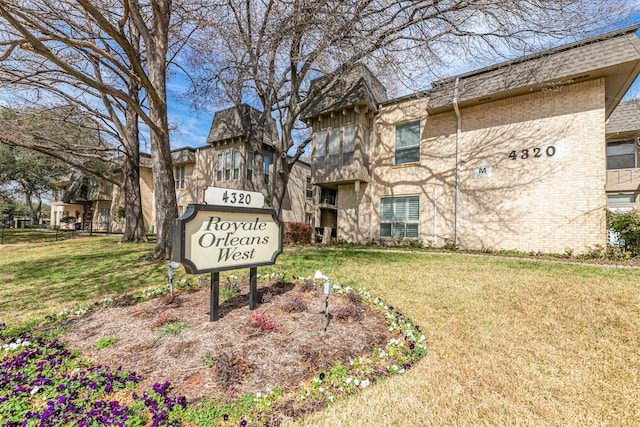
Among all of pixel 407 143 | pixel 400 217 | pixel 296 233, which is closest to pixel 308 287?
pixel 400 217

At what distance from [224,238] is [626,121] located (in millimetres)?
23321

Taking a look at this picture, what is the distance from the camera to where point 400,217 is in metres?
12.7

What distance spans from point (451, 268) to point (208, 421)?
21.7 feet

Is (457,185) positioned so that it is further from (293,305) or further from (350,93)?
(293,305)

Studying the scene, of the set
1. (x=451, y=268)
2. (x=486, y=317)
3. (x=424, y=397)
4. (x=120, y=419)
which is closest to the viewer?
(x=120, y=419)

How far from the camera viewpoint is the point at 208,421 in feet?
6.49

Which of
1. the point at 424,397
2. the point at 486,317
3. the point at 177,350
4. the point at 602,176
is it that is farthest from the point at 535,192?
the point at 177,350

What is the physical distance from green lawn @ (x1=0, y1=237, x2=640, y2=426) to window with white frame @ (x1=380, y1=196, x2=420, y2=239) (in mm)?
4742

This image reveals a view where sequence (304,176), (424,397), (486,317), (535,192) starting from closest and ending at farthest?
(424,397) → (486,317) → (535,192) → (304,176)

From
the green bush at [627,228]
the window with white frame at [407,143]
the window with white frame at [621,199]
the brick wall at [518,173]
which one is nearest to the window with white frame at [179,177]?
the brick wall at [518,173]

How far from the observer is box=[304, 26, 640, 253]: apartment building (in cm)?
877

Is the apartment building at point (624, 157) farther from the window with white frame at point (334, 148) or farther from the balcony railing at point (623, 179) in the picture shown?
the window with white frame at point (334, 148)

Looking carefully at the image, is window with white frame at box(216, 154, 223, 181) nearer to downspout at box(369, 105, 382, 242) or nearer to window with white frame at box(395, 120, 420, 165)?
downspout at box(369, 105, 382, 242)

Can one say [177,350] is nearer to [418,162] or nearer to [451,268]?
[451,268]
